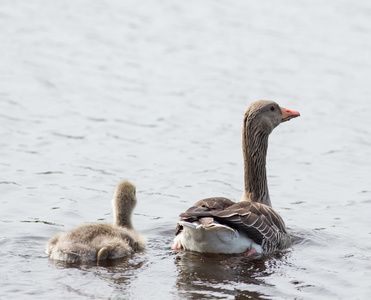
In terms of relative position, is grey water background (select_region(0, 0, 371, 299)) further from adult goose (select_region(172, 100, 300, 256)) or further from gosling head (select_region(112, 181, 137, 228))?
gosling head (select_region(112, 181, 137, 228))

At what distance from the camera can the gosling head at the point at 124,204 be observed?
10.8 metres

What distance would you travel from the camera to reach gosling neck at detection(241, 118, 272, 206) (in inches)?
456

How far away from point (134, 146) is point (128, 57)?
597 centimetres

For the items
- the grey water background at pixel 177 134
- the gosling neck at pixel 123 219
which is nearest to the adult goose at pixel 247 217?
the grey water background at pixel 177 134

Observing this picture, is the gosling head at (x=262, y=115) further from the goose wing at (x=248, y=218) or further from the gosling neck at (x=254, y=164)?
the goose wing at (x=248, y=218)

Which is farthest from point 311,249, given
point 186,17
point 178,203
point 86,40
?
point 186,17

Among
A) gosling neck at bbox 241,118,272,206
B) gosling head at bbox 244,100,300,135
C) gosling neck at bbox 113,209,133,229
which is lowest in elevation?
gosling neck at bbox 113,209,133,229

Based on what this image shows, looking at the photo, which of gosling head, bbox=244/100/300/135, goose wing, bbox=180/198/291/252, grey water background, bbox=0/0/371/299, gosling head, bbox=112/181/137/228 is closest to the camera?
grey water background, bbox=0/0/371/299

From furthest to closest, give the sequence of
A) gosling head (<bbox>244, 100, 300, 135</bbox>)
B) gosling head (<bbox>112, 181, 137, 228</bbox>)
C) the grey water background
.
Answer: gosling head (<bbox>244, 100, 300, 135</bbox>) < gosling head (<bbox>112, 181, 137, 228</bbox>) < the grey water background

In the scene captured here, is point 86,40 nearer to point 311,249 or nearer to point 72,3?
point 72,3

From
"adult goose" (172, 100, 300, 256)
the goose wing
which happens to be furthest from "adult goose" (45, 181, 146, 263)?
the goose wing

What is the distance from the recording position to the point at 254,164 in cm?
1166

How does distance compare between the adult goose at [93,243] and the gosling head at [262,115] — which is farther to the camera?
the gosling head at [262,115]

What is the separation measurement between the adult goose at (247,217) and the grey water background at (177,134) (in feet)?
0.73
